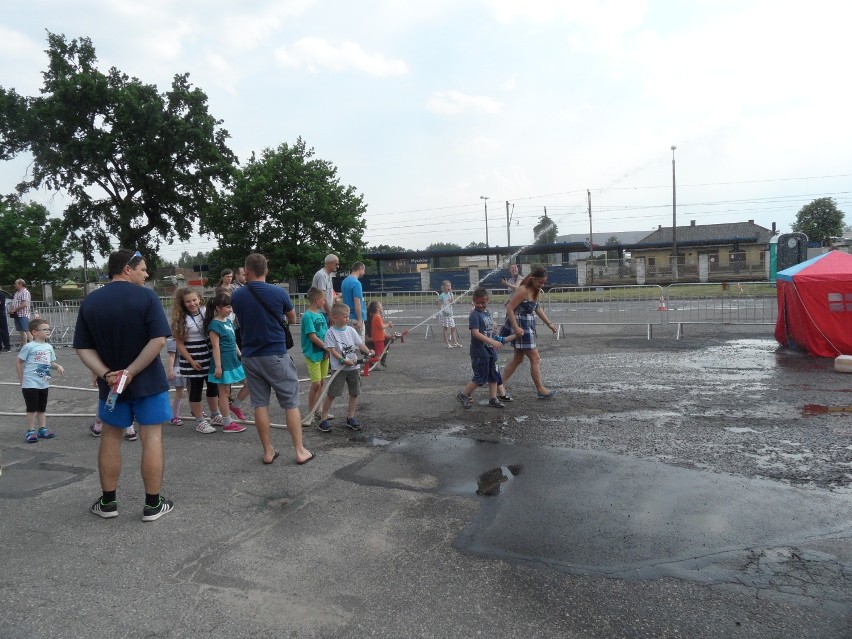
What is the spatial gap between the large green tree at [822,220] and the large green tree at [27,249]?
66.0 metres

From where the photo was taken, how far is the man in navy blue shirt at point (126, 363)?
4.27 metres

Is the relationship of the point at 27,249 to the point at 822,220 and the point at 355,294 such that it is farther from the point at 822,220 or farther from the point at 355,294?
the point at 822,220

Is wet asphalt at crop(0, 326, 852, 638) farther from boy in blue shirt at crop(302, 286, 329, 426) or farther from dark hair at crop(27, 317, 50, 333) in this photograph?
dark hair at crop(27, 317, 50, 333)

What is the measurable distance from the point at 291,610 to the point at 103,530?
1.86 meters

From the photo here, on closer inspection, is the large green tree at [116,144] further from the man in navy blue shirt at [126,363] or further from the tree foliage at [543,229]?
the man in navy blue shirt at [126,363]

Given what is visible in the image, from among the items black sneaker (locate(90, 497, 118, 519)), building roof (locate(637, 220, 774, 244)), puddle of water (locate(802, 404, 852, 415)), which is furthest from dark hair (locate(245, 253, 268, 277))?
building roof (locate(637, 220, 774, 244))

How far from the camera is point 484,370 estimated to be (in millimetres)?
7617

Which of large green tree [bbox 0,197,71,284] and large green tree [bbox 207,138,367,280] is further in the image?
large green tree [bbox 0,197,71,284]

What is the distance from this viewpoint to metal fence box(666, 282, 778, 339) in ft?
48.2

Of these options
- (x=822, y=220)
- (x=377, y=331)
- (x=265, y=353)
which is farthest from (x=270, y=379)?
(x=822, y=220)

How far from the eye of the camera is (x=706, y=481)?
490 cm

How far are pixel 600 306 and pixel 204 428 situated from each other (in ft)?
38.9

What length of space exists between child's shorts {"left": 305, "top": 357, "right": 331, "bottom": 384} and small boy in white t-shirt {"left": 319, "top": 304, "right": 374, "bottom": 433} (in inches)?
7.6

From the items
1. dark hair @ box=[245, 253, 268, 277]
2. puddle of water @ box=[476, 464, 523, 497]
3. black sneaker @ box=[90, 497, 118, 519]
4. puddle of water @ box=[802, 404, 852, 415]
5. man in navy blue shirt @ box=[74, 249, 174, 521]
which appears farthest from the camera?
puddle of water @ box=[802, 404, 852, 415]
